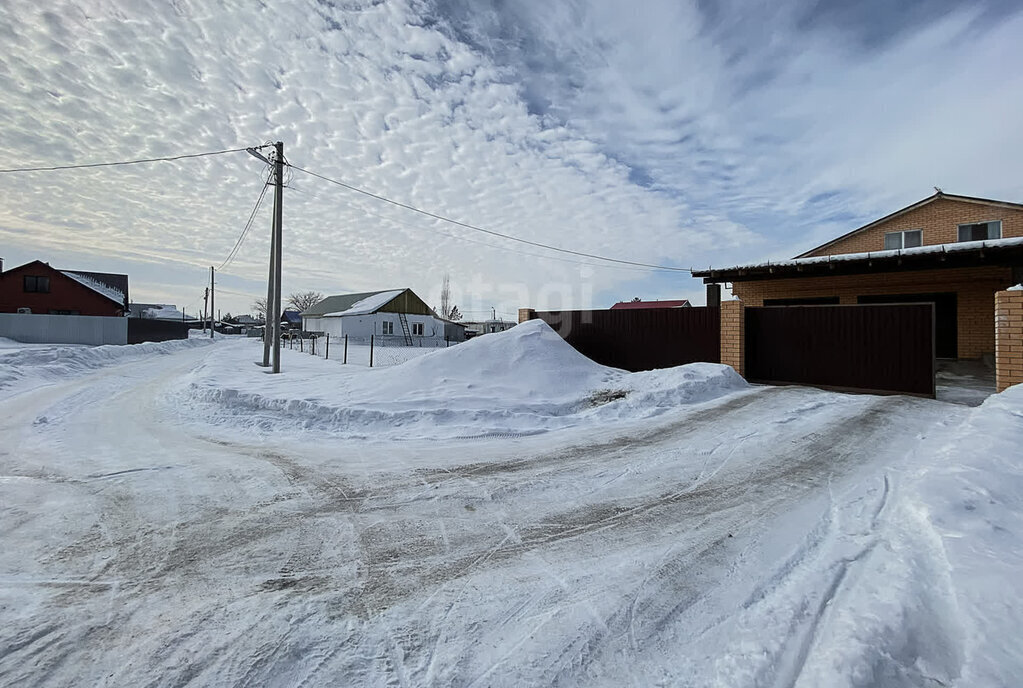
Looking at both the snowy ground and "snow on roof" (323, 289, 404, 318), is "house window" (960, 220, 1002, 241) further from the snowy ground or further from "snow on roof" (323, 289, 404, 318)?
"snow on roof" (323, 289, 404, 318)

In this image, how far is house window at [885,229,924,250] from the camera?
56.2ft

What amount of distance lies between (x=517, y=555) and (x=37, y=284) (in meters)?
50.3

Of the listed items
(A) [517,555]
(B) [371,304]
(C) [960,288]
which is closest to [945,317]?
(C) [960,288]

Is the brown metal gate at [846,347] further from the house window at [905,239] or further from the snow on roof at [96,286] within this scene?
the snow on roof at [96,286]

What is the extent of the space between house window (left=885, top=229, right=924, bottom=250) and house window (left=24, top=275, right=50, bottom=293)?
181 ft

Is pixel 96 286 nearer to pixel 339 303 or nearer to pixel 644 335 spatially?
pixel 339 303

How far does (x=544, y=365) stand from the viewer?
10.0 meters

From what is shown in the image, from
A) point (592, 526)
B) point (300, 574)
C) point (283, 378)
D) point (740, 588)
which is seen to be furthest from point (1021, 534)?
point (283, 378)

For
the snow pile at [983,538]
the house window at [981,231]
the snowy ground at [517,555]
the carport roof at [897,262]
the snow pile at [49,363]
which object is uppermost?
the house window at [981,231]

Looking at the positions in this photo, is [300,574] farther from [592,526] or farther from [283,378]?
[283,378]

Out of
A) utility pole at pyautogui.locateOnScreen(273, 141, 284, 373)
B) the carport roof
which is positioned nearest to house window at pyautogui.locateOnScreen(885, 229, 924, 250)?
the carport roof

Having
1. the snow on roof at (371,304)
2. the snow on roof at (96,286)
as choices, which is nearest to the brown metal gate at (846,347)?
the snow on roof at (371,304)

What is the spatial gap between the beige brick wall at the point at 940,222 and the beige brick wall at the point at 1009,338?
29.1 feet

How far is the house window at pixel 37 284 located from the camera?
3531cm
